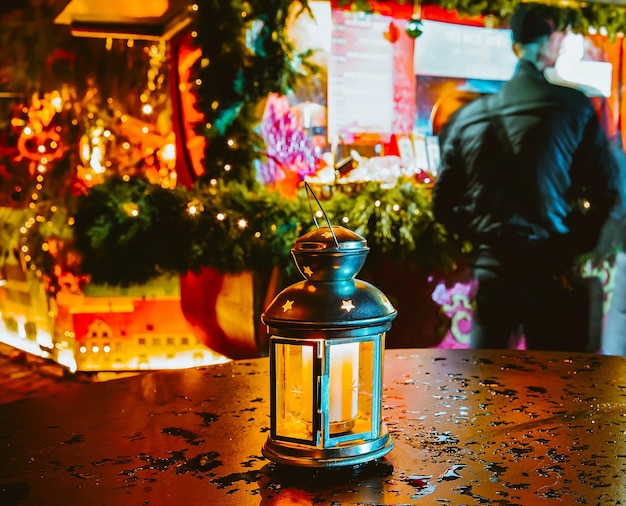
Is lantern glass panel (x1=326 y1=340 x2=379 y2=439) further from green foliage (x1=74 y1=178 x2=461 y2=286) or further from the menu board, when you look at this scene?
the menu board

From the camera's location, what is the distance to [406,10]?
3.89 meters

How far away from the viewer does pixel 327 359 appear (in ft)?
3.29

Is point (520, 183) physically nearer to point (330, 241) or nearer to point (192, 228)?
point (192, 228)

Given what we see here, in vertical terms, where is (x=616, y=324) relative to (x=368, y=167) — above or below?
below

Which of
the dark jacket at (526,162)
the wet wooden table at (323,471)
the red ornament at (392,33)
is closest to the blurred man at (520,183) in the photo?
the dark jacket at (526,162)

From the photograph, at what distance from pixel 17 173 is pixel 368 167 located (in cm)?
268

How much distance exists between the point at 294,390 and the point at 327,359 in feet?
0.32

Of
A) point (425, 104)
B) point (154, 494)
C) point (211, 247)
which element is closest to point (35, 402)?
point (154, 494)

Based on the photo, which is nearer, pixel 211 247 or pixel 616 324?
pixel 211 247

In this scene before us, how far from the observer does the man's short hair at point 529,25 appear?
3.61 meters

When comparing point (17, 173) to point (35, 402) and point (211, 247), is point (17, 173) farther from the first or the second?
point (35, 402)

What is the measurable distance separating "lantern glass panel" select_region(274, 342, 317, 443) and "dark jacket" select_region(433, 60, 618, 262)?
256cm

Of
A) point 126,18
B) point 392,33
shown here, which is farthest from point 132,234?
point 392,33

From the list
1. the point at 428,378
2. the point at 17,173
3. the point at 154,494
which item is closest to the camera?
the point at 154,494
